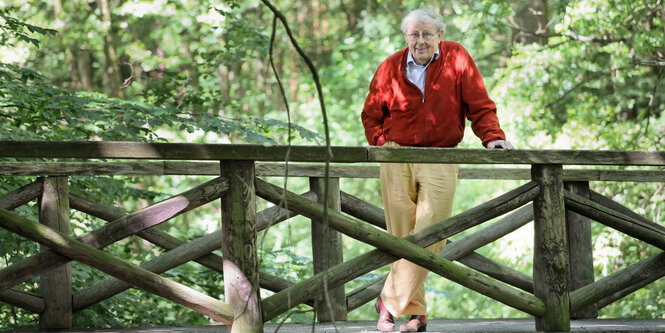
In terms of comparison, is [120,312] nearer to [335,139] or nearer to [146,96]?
[146,96]

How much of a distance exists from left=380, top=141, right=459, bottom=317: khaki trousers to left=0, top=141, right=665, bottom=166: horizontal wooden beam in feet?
1.00

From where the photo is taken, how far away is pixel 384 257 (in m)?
3.73

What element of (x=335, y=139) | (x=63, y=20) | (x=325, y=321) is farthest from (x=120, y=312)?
(x=335, y=139)

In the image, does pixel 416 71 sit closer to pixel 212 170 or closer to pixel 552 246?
pixel 552 246

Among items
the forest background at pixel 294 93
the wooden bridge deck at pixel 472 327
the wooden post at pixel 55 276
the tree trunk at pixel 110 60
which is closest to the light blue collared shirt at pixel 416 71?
the forest background at pixel 294 93

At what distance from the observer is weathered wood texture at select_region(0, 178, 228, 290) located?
338 cm

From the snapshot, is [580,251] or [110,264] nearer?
[110,264]

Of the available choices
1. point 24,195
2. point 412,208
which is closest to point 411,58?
point 412,208

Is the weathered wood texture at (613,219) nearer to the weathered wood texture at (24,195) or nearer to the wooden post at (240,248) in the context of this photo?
the wooden post at (240,248)

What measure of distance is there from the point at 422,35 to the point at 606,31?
6.75 m

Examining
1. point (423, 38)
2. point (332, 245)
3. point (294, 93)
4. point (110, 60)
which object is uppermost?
point (294, 93)

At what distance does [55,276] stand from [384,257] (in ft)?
6.61

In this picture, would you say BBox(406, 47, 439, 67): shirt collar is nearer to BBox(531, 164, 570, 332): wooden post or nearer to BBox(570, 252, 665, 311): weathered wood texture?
BBox(531, 164, 570, 332): wooden post

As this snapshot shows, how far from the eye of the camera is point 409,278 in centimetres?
389
